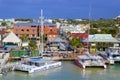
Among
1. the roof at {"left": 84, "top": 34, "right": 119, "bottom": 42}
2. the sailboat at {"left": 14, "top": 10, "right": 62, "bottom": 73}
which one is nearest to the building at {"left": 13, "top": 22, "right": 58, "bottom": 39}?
the roof at {"left": 84, "top": 34, "right": 119, "bottom": 42}

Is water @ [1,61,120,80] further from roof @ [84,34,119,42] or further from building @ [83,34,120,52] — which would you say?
roof @ [84,34,119,42]

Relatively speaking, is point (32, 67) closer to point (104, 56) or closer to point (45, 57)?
point (45, 57)

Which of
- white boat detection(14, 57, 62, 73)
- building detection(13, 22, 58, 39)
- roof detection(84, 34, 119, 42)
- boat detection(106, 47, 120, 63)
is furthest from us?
building detection(13, 22, 58, 39)

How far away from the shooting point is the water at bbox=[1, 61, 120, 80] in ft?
54.5

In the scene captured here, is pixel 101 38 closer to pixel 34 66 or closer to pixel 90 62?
pixel 90 62

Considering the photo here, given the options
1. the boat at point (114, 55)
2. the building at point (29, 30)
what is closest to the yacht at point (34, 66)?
the boat at point (114, 55)

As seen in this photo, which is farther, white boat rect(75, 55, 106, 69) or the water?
white boat rect(75, 55, 106, 69)

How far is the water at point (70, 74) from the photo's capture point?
16609mm

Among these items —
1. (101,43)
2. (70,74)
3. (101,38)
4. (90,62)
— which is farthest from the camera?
(101,38)

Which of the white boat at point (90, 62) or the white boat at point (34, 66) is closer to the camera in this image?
the white boat at point (34, 66)

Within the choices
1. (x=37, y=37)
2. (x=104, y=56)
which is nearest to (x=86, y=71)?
(x=104, y=56)

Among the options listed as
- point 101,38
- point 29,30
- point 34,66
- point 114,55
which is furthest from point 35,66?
point 29,30

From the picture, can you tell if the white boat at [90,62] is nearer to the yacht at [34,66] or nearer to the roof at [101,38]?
the yacht at [34,66]

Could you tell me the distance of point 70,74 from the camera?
57.6 feet
